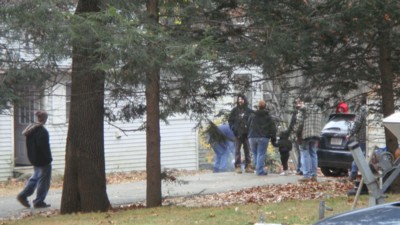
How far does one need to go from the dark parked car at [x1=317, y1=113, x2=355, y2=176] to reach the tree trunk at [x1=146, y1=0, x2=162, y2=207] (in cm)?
676

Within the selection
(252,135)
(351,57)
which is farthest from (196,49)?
(252,135)

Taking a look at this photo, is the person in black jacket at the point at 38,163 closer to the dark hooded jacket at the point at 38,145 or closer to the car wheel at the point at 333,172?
the dark hooded jacket at the point at 38,145

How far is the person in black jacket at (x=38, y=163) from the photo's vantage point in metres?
13.9

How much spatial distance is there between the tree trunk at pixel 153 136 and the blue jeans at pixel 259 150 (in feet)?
19.8

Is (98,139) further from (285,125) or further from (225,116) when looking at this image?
(285,125)

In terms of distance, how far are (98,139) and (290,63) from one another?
328 centimetres

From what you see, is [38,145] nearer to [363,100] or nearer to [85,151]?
[85,151]

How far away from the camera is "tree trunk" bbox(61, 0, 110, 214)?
39.4ft

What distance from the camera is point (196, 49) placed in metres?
10.2

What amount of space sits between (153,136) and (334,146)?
734 centimetres

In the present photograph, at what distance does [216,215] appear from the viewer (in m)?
10.2

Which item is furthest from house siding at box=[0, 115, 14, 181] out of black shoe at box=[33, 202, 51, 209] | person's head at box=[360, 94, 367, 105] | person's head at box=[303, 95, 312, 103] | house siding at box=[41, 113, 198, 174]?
person's head at box=[360, 94, 367, 105]

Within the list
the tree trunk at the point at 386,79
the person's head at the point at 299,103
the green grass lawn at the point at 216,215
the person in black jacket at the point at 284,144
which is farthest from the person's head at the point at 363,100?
the green grass lawn at the point at 216,215

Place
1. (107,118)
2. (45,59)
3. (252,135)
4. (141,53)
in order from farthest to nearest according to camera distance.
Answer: (252,135)
(107,118)
(45,59)
(141,53)
